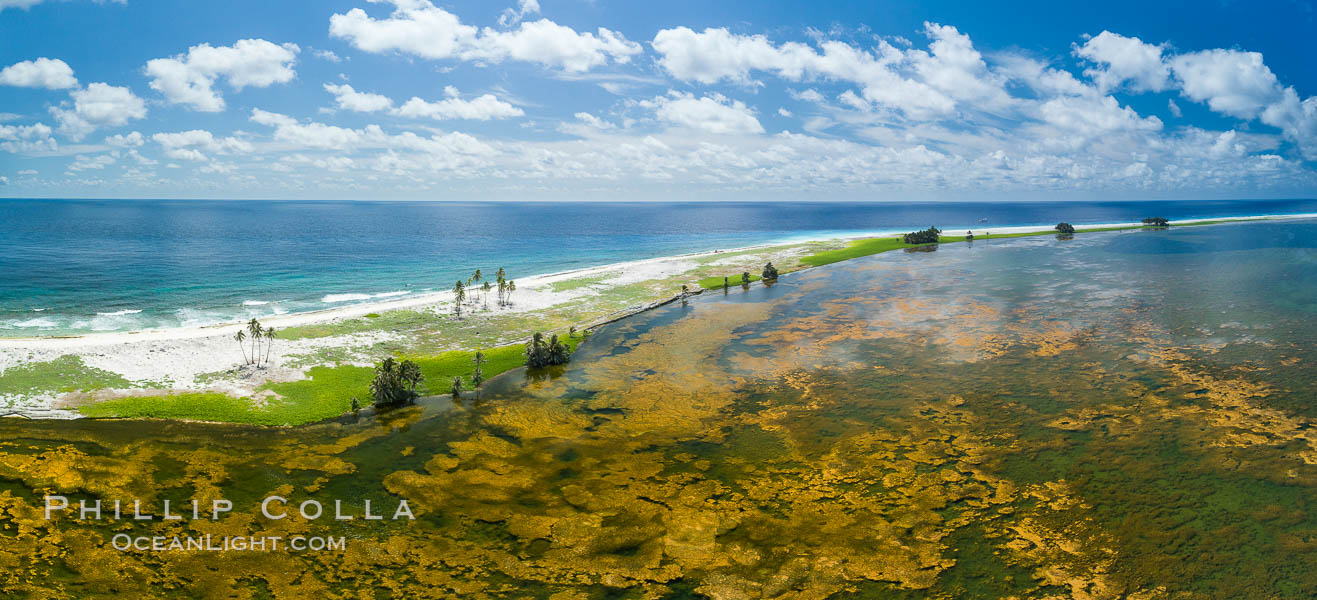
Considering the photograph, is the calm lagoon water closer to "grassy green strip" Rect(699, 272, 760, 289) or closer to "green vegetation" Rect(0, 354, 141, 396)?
"green vegetation" Rect(0, 354, 141, 396)

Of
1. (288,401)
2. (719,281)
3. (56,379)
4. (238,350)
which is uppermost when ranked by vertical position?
(719,281)

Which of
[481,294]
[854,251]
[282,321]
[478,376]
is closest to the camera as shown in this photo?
[478,376]

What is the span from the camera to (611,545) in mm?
31031

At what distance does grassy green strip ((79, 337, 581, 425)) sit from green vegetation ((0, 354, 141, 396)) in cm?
453

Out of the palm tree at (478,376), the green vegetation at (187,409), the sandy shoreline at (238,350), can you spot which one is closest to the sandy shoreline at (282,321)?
the sandy shoreline at (238,350)

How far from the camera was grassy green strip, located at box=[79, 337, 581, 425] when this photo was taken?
45656 millimetres

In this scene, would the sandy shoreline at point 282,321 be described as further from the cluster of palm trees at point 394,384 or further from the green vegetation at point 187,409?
the cluster of palm trees at point 394,384

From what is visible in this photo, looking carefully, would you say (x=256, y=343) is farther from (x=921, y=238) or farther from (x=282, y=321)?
(x=921, y=238)

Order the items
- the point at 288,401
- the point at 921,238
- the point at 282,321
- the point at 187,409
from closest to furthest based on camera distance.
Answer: the point at 187,409
the point at 288,401
the point at 282,321
the point at 921,238

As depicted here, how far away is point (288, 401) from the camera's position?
48.8 meters

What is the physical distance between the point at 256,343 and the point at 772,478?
53.1 m

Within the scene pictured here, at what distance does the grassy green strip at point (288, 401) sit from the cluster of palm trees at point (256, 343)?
558cm

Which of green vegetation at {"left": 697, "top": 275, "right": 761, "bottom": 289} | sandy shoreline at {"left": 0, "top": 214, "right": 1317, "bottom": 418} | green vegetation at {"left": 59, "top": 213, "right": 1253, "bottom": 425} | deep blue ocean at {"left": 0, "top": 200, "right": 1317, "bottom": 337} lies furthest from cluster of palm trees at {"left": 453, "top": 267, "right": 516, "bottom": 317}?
green vegetation at {"left": 697, "top": 275, "right": 761, "bottom": 289}

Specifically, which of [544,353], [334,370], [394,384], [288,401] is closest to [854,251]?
[544,353]
